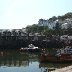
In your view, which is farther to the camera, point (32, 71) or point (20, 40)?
point (20, 40)

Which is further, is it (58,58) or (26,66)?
(58,58)

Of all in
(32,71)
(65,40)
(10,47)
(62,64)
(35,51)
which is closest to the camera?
(32,71)

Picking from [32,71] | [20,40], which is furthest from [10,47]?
[32,71]

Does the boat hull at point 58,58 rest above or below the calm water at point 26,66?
above

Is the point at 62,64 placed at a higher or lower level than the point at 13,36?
lower

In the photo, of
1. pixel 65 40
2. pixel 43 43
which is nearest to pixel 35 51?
pixel 43 43

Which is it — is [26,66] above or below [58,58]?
below

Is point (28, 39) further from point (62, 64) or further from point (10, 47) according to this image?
point (62, 64)

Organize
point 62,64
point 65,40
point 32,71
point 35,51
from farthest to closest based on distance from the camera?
point 65,40, point 35,51, point 62,64, point 32,71

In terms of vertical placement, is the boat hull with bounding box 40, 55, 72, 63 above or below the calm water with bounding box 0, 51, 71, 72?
above

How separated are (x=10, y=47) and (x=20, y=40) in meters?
4.13

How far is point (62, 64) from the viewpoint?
5150 centimetres

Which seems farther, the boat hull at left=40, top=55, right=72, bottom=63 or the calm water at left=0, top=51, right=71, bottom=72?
the boat hull at left=40, top=55, right=72, bottom=63

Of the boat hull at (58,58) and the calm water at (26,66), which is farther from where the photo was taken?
the boat hull at (58,58)
